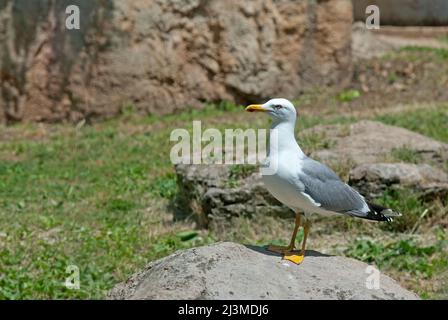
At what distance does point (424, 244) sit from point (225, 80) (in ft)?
17.4

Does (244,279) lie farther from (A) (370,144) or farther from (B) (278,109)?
(A) (370,144)

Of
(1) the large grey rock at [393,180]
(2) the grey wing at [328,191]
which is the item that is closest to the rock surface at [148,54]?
(1) the large grey rock at [393,180]

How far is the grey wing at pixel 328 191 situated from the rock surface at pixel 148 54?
6426mm

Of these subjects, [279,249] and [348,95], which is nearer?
[279,249]

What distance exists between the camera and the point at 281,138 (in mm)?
4879

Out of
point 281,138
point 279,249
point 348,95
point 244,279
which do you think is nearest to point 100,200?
point 279,249

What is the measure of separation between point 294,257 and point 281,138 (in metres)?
0.66

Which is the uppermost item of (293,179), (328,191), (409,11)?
(409,11)

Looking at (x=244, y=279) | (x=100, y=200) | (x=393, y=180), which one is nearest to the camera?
(x=244, y=279)

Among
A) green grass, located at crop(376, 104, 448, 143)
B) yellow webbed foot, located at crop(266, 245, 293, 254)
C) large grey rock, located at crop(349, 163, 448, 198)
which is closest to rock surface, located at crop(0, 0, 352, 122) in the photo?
green grass, located at crop(376, 104, 448, 143)

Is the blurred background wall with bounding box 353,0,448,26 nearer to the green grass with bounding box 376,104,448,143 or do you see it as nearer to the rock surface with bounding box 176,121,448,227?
the green grass with bounding box 376,104,448,143

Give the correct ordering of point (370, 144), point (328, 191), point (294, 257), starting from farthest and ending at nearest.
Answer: point (370, 144) < point (328, 191) < point (294, 257)
